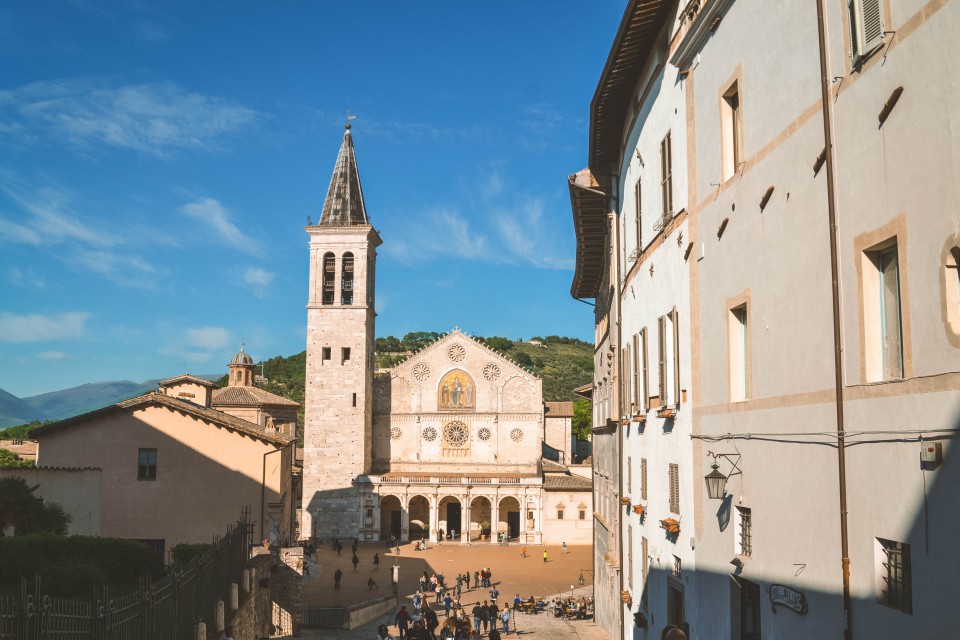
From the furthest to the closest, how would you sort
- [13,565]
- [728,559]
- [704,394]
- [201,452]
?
[201,452] < [13,565] < [704,394] < [728,559]

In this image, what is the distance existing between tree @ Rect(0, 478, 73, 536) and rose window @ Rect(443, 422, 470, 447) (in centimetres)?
4026

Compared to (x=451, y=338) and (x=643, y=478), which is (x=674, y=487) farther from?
(x=451, y=338)

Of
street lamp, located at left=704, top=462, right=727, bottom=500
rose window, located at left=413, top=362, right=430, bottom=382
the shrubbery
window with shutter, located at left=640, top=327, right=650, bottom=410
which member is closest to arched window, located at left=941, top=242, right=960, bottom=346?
street lamp, located at left=704, top=462, right=727, bottom=500

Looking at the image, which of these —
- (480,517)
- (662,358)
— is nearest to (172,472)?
(662,358)

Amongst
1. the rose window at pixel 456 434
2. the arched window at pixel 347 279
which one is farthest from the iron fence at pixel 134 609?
the arched window at pixel 347 279

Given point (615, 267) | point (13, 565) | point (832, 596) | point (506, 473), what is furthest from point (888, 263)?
point (506, 473)

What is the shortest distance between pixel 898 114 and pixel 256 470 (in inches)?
952

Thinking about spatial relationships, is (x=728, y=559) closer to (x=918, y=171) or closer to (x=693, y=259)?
(x=693, y=259)

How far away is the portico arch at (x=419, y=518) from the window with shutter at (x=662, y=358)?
1942 inches

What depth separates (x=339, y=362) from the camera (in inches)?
2346

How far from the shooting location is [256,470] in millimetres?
27203

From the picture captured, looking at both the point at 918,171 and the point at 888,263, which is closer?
the point at 918,171

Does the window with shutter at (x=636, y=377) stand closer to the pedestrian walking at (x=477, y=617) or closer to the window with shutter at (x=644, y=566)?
the window with shutter at (x=644, y=566)

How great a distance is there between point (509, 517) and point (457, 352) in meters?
12.6
